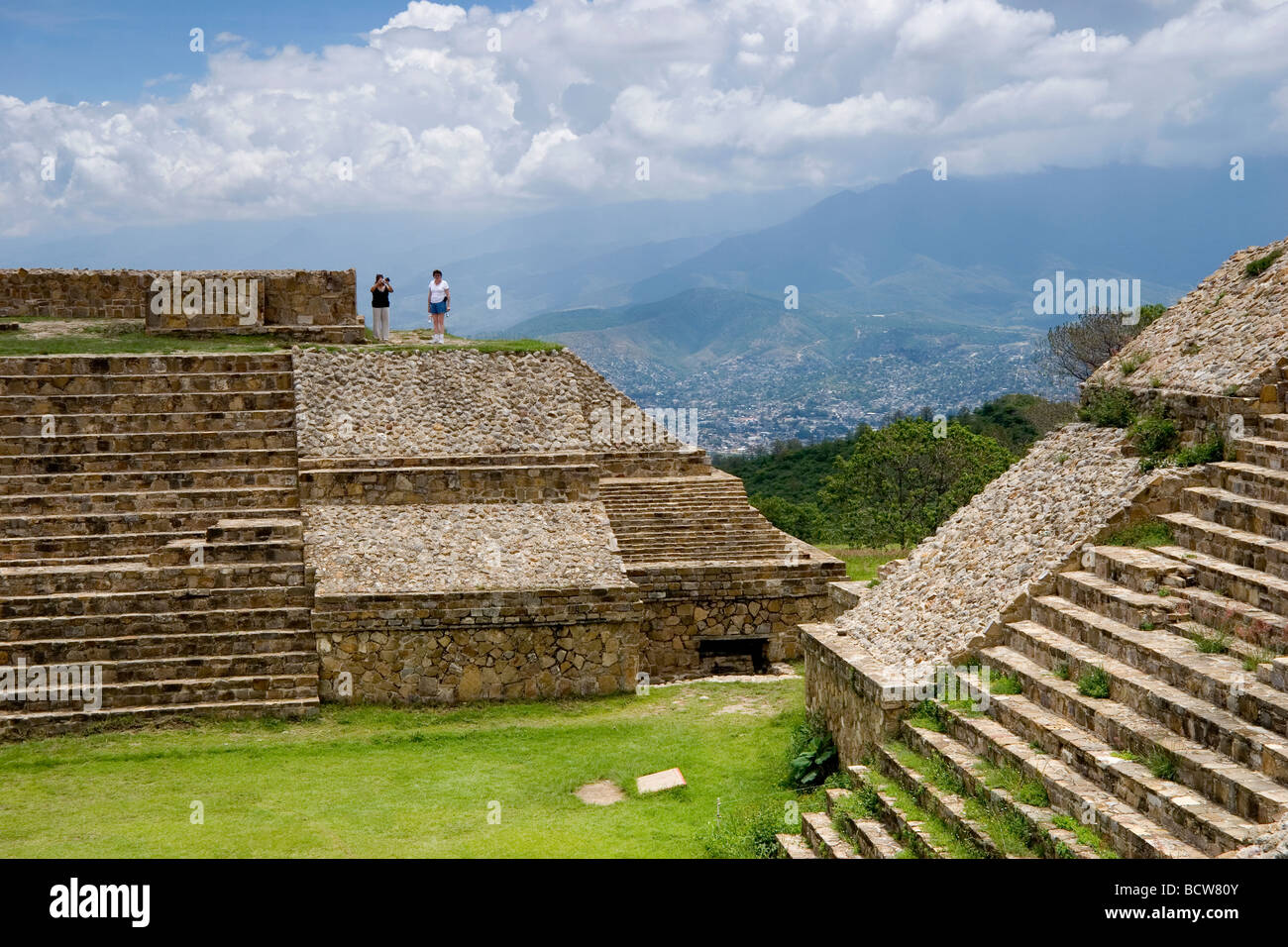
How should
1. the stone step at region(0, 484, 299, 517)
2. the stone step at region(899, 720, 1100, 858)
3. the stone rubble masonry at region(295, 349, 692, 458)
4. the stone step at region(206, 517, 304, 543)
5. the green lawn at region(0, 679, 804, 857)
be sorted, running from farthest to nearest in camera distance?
the stone rubble masonry at region(295, 349, 692, 458) → the stone step at region(0, 484, 299, 517) → the stone step at region(206, 517, 304, 543) → the green lawn at region(0, 679, 804, 857) → the stone step at region(899, 720, 1100, 858)

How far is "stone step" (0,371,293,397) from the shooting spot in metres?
16.0

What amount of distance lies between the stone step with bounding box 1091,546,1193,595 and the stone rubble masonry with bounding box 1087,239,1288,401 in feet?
5.12

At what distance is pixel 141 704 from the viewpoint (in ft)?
42.3

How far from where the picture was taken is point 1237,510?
8930mm

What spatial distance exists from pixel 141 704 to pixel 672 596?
6.22 m

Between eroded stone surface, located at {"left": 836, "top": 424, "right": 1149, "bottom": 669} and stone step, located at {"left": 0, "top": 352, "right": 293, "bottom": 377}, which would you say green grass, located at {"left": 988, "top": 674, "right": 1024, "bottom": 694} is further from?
stone step, located at {"left": 0, "top": 352, "right": 293, "bottom": 377}

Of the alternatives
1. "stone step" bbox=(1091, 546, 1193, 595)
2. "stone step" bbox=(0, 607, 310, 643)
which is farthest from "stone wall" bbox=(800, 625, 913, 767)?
"stone step" bbox=(0, 607, 310, 643)

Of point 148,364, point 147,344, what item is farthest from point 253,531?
point 147,344

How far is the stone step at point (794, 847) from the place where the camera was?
28.0 ft

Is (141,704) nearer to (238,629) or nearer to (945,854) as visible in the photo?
(238,629)

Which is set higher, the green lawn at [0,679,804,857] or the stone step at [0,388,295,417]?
the stone step at [0,388,295,417]

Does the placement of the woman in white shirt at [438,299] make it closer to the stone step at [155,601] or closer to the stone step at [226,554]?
the stone step at [226,554]

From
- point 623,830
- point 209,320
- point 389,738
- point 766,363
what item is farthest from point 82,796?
point 766,363

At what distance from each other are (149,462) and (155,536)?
1346 mm
